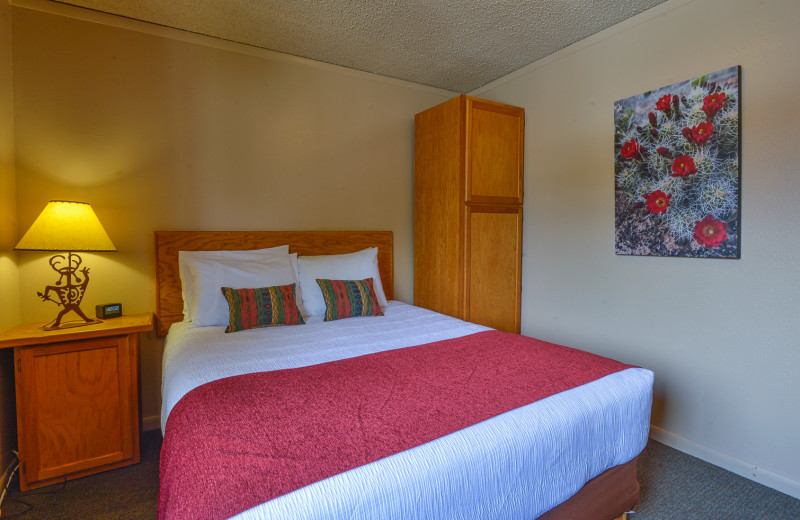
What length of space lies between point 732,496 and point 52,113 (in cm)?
418

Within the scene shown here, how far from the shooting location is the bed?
0.95 m

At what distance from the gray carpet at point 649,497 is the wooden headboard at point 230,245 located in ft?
3.00

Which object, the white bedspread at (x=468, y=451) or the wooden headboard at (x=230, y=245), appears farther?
the wooden headboard at (x=230, y=245)

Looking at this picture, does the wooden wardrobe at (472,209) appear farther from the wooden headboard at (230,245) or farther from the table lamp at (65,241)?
the table lamp at (65,241)

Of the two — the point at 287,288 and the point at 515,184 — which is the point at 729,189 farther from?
the point at 287,288

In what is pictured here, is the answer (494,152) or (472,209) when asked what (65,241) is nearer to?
(472,209)

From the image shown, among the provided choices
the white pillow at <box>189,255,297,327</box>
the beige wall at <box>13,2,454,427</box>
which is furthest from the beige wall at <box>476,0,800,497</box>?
the white pillow at <box>189,255,297,327</box>

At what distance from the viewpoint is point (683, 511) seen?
182 centimetres

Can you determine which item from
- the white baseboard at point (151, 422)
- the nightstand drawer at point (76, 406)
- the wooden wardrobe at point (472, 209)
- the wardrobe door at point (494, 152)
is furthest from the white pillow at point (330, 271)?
the white baseboard at point (151, 422)

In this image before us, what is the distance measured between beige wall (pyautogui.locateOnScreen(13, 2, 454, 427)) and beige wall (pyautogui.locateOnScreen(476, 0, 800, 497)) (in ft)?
5.08

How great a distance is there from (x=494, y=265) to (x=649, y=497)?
177cm

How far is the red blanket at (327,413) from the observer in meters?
0.94

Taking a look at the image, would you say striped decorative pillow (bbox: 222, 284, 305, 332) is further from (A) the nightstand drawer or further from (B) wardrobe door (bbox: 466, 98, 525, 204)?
(B) wardrobe door (bbox: 466, 98, 525, 204)

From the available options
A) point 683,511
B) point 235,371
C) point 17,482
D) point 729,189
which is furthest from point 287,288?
point 729,189
